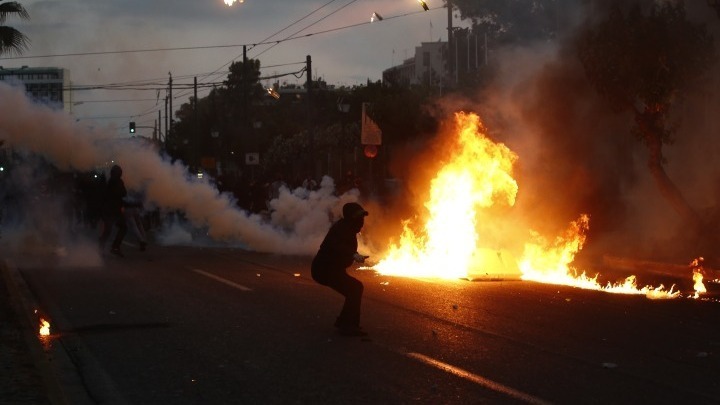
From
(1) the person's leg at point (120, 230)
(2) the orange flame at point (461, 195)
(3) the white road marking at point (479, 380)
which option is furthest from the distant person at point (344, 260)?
(1) the person's leg at point (120, 230)

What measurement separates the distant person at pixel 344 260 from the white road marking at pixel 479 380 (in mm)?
1314

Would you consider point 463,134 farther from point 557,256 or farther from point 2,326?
point 2,326

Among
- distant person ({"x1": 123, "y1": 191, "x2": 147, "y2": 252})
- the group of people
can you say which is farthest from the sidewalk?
distant person ({"x1": 123, "y1": 191, "x2": 147, "y2": 252})

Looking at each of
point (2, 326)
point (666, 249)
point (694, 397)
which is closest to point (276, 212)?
point (666, 249)

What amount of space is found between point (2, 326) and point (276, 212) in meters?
13.5

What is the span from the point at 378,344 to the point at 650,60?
12295 millimetres

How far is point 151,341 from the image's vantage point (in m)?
10.3

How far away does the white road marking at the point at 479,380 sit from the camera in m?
7.53

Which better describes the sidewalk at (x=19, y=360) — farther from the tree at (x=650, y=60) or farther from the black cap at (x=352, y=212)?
the tree at (x=650, y=60)

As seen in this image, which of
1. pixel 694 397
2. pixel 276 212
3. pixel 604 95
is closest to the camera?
pixel 694 397

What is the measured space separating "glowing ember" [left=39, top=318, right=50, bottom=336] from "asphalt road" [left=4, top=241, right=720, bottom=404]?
0.31 feet

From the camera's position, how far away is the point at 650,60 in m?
20.0

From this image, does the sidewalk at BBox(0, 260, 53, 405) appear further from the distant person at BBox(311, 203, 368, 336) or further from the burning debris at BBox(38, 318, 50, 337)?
the distant person at BBox(311, 203, 368, 336)

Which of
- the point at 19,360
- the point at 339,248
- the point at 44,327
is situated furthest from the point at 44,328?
the point at 339,248
